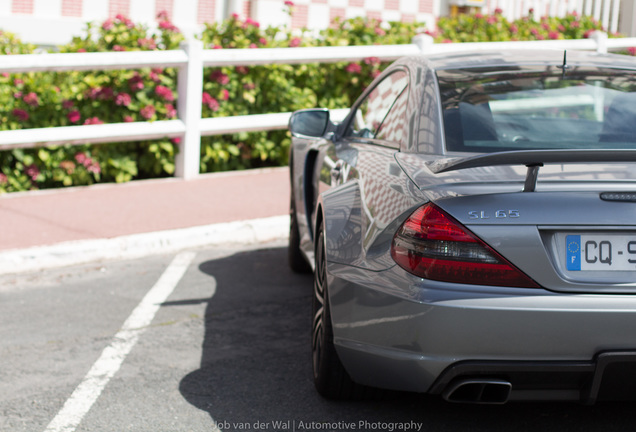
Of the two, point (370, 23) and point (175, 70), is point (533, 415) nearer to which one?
point (175, 70)

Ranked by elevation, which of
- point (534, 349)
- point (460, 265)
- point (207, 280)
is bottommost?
point (207, 280)

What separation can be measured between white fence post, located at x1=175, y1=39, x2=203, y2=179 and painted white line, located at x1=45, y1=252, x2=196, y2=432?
2654 millimetres

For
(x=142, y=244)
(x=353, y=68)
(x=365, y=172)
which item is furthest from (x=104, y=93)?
(x=365, y=172)

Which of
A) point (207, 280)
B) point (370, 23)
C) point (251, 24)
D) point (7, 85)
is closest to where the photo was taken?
point (207, 280)

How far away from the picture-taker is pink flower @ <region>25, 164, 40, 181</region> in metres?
8.51

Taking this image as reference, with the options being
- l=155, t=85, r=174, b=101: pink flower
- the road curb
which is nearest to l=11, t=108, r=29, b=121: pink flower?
l=155, t=85, r=174, b=101: pink flower

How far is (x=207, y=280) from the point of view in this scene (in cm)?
616

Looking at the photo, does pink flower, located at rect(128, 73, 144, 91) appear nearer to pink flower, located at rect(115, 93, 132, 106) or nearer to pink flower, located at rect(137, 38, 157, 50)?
pink flower, located at rect(115, 93, 132, 106)

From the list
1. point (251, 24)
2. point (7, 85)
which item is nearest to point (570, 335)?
point (7, 85)

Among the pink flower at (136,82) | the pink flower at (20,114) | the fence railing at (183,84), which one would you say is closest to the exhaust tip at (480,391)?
the fence railing at (183,84)

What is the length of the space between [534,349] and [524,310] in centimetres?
13

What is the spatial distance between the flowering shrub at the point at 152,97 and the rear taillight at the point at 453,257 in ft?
19.9

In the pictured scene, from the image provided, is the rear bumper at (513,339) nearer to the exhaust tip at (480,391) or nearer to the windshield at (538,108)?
the exhaust tip at (480,391)

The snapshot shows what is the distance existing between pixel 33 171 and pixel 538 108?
565cm
